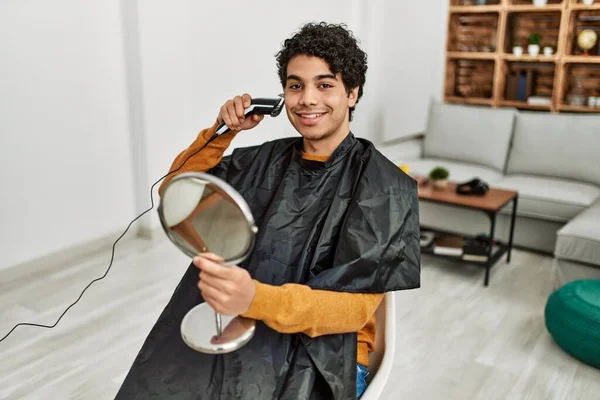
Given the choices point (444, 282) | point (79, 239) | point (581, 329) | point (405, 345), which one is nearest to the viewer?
point (581, 329)

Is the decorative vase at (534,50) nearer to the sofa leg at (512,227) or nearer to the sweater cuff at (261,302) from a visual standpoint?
the sofa leg at (512,227)

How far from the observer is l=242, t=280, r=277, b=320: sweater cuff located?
883mm

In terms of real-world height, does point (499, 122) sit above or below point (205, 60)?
below

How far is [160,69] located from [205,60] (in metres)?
0.37

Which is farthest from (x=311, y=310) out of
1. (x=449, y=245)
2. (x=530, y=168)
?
(x=530, y=168)

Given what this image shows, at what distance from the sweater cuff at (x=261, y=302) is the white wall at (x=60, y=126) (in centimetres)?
236

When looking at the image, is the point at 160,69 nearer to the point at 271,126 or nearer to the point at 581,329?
the point at 271,126

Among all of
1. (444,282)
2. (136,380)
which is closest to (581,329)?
(444,282)

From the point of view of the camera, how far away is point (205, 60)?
362 cm

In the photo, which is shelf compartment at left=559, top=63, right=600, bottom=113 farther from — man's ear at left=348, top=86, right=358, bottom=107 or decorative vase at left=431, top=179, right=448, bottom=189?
Result: man's ear at left=348, top=86, right=358, bottom=107

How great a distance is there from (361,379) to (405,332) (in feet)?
4.48

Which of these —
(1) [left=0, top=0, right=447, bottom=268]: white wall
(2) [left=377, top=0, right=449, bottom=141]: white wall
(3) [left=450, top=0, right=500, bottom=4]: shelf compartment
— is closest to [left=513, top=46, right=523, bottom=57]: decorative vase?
(3) [left=450, top=0, right=500, bottom=4]: shelf compartment

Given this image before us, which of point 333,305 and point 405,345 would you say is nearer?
point 333,305

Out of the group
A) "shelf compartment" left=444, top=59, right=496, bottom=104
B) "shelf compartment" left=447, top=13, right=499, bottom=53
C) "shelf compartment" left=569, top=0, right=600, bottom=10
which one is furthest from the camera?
"shelf compartment" left=444, top=59, right=496, bottom=104
